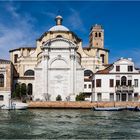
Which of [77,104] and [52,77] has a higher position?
[52,77]

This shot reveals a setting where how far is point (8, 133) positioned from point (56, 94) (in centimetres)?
3835

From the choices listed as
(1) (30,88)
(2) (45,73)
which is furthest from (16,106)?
(1) (30,88)

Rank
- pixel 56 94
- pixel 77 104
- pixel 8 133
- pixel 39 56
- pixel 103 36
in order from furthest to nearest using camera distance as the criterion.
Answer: pixel 103 36 → pixel 39 56 → pixel 56 94 → pixel 77 104 → pixel 8 133

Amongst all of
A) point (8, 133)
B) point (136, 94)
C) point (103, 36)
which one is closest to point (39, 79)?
point (136, 94)

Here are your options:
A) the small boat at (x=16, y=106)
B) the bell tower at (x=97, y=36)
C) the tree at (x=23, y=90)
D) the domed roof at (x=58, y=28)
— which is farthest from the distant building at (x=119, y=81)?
the bell tower at (x=97, y=36)

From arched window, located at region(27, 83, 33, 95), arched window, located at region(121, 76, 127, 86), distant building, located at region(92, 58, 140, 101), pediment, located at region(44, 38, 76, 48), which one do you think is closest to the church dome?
pediment, located at region(44, 38, 76, 48)

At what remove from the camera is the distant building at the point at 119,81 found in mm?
58469

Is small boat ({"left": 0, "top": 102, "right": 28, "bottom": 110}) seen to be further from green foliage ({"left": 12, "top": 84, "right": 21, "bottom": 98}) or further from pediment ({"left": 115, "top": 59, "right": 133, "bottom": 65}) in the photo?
pediment ({"left": 115, "top": 59, "right": 133, "bottom": 65})

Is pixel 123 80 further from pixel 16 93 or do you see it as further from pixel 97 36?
pixel 97 36

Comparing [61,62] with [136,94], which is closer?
[136,94]

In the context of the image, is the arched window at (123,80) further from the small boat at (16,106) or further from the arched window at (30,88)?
the arched window at (30,88)

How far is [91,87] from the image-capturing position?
2542 inches

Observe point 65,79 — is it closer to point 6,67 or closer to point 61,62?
point 61,62

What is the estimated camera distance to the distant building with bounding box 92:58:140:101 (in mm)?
58469
